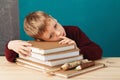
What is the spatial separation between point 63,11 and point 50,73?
1280 millimetres

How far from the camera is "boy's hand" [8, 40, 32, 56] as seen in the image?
1.21 meters

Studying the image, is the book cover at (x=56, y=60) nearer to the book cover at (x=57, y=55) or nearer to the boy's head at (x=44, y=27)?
the book cover at (x=57, y=55)

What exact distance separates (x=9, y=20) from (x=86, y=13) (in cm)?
67

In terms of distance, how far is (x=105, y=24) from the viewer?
2316mm

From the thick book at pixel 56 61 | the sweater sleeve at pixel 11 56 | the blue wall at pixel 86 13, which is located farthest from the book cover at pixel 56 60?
the blue wall at pixel 86 13

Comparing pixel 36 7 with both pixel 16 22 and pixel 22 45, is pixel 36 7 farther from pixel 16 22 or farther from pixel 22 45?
pixel 22 45

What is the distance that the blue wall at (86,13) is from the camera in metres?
2.27

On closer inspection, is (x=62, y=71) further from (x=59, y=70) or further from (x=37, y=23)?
(x=37, y=23)

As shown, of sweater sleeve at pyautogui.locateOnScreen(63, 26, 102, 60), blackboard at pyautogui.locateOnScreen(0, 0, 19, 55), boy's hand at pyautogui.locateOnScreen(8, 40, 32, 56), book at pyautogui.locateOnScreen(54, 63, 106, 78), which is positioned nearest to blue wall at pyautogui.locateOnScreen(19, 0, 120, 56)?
blackboard at pyautogui.locateOnScreen(0, 0, 19, 55)

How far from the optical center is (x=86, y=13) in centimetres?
229

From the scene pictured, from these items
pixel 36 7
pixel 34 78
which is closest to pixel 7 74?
pixel 34 78

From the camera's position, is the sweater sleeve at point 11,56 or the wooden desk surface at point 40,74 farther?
the sweater sleeve at point 11,56

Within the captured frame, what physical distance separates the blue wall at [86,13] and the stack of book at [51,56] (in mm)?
1127

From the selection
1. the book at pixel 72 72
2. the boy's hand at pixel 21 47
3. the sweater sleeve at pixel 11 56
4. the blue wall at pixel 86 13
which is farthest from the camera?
the blue wall at pixel 86 13
